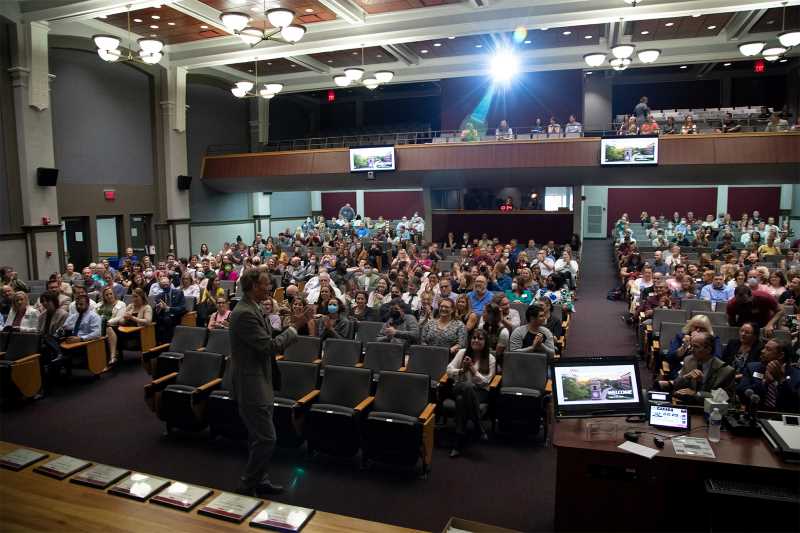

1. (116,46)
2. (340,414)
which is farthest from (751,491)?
(116,46)

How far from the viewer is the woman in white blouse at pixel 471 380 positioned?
4.80 m

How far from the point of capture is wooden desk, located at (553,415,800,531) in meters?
3.07

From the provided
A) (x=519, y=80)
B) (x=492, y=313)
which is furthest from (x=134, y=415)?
(x=519, y=80)

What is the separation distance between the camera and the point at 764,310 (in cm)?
600

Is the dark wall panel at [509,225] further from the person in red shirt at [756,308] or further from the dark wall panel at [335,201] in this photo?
the dark wall panel at [335,201]

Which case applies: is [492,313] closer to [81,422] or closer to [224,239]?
[81,422]

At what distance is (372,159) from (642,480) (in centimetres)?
1314

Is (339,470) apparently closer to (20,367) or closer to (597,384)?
(597,384)

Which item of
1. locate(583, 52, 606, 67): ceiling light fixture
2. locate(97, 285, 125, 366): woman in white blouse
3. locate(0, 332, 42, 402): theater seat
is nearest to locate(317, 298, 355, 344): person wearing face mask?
locate(97, 285, 125, 366): woman in white blouse

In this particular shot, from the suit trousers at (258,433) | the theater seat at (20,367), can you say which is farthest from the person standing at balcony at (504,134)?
the suit trousers at (258,433)

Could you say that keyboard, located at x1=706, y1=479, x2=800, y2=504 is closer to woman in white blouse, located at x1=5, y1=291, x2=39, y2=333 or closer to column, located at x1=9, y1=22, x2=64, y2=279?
woman in white blouse, located at x1=5, y1=291, x2=39, y2=333

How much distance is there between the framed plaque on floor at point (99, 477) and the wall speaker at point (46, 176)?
11170mm

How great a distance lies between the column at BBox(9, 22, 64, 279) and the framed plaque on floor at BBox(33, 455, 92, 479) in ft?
35.1

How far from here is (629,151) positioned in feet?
43.8
